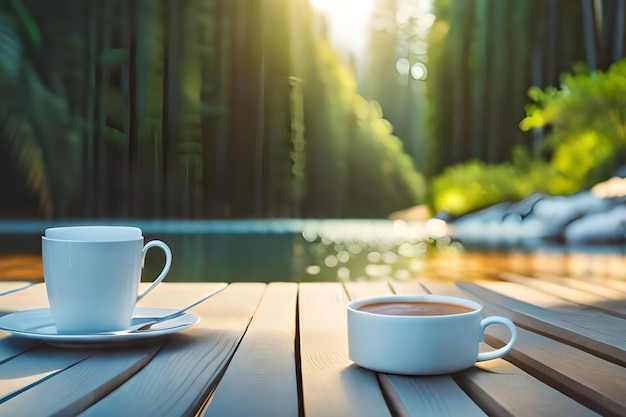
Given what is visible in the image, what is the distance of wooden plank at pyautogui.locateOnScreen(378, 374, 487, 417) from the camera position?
36cm

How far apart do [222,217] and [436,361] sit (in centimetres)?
786

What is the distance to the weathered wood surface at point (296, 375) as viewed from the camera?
1.20ft

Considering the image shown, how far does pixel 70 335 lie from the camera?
475 mm

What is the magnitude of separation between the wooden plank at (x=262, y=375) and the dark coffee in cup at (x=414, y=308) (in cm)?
6

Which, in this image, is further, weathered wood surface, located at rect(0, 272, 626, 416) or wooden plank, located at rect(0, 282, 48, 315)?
wooden plank, located at rect(0, 282, 48, 315)

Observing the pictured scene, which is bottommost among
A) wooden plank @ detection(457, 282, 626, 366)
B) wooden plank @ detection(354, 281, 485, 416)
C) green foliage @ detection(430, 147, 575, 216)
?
wooden plank @ detection(354, 281, 485, 416)

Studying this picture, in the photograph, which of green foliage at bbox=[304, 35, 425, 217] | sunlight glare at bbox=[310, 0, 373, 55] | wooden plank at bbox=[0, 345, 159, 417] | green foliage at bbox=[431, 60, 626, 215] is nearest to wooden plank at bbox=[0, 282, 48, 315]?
wooden plank at bbox=[0, 345, 159, 417]

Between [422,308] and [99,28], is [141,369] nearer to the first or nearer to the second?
[422,308]

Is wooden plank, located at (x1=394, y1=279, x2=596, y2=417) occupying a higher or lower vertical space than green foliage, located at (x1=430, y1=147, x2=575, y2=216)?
lower

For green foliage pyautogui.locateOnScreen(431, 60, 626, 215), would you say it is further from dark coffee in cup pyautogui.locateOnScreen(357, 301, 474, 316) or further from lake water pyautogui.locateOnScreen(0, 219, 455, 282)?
dark coffee in cup pyautogui.locateOnScreen(357, 301, 474, 316)

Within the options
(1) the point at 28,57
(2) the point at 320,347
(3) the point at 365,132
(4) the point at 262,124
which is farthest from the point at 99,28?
(2) the point at 320,347

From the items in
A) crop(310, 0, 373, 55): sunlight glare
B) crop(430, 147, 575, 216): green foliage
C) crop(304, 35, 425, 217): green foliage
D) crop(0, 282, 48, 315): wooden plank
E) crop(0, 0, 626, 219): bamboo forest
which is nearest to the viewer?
crop(0, 282, 48, 315): wooden plank

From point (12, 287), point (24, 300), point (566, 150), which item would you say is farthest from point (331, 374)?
point (566, 150)

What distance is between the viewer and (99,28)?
824cm
